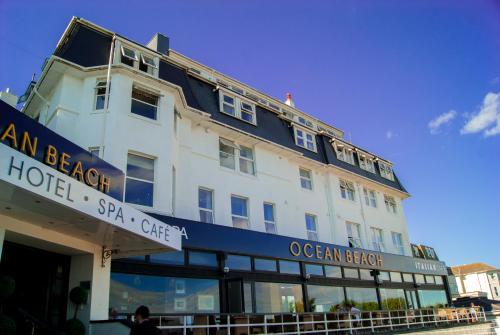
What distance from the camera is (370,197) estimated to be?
25391 millimetres

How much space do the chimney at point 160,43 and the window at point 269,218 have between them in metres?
9.15

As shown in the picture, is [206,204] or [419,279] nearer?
[206,204]

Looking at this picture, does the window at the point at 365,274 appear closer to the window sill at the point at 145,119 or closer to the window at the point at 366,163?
the window at the point at 366,163

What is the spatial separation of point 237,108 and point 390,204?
14.2m

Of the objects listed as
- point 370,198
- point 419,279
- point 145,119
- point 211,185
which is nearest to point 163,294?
point 211,185

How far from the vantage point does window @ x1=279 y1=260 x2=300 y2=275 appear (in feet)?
53.4

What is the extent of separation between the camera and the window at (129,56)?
14.5 m

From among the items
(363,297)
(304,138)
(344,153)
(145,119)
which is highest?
(344,153)

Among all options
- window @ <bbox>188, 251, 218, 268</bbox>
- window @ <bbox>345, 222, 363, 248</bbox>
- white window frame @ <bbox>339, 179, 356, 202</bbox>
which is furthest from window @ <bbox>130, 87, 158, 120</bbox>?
window @ <bbox>345, 222, 363, 248</bbox>

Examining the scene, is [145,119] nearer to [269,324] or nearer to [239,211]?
[239,211]

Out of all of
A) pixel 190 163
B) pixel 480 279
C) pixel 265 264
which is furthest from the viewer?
pixel 480 279

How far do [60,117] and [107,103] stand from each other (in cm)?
149

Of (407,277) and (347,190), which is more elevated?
(347,190)

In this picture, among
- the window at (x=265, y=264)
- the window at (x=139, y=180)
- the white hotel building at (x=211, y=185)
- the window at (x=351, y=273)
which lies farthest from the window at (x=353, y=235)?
the window at (x=139, y=180)
